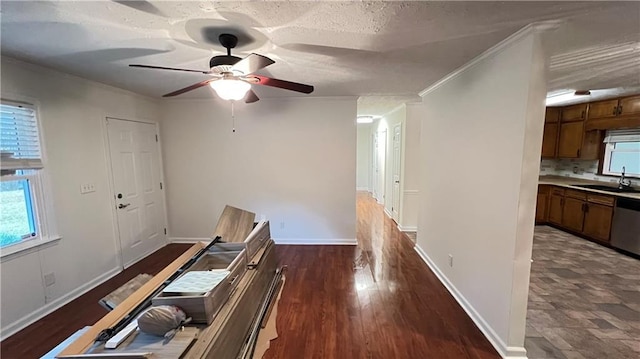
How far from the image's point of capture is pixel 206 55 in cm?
235

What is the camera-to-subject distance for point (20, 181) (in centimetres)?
246

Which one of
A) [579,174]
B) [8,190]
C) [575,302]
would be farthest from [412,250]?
[8,190]

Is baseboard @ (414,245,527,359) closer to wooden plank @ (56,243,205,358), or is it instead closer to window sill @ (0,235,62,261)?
wooden plank @ (56,243,205,358)

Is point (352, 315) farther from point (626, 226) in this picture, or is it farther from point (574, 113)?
point (574, 113)

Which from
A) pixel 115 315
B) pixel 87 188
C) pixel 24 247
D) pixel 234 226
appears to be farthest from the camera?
pixel 87 188

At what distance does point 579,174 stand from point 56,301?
8.39m

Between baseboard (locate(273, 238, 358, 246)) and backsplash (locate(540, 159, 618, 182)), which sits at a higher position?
backsplash (locate(540, 159, 618, 182))

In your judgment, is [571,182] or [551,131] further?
[551,131]

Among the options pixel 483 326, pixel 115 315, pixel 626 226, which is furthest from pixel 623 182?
pixel 115 315

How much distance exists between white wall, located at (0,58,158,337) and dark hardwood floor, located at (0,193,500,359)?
0.58 feet

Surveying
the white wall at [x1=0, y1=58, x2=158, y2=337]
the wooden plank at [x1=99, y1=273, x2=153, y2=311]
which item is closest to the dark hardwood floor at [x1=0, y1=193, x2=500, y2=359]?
the white wall at [x1=0, y1=58, x2=158, y2=337]

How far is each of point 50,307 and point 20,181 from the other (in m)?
1.26

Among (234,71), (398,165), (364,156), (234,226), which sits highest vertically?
(234,71)

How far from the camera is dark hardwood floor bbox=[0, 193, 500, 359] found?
2.15 m
